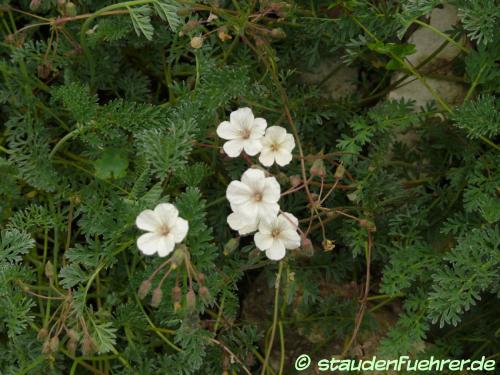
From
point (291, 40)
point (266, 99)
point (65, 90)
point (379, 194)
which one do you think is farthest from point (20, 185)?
point (379, 194)

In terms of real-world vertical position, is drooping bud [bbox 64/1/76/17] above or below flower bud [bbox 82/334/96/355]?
above

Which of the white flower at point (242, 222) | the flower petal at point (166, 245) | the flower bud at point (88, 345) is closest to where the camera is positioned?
the flower petal at point (166, 245)

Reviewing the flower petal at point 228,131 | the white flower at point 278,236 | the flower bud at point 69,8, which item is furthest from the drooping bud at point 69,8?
the white flower at point 278,236

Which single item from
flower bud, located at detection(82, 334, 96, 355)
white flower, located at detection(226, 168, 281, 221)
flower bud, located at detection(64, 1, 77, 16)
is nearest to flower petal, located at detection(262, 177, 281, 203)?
white flower, located at detection(226, 168, 281, 221)

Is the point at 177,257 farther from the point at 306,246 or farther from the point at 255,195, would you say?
the point at 306,246

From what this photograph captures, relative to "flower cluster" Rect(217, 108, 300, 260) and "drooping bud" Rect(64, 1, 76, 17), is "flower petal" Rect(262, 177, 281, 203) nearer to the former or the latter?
"flower cluster" Rect(217, 108, 300, 260)

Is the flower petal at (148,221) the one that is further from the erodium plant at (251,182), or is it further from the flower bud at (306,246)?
the flower bud at (306,246)
